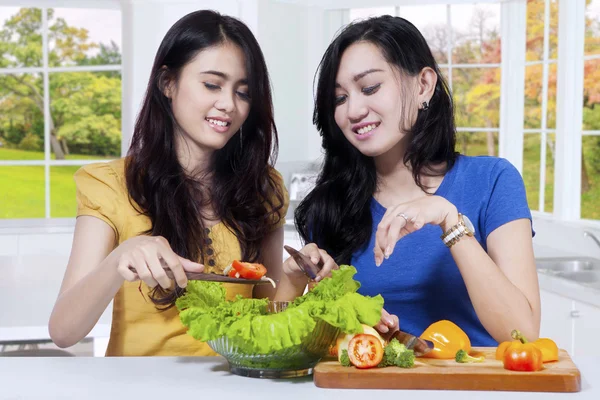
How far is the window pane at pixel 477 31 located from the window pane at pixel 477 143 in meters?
0.80

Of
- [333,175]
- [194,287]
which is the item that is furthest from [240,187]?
[194,287]

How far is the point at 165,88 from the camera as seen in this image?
2111mm

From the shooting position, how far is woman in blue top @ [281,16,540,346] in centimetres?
192

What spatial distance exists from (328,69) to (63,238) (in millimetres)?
2773

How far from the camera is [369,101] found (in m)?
2.00

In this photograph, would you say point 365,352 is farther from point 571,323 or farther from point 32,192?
point 32,192

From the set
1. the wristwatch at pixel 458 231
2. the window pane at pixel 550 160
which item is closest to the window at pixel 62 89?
the window pane at pixel 550 160

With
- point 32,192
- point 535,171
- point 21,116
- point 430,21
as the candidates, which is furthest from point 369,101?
point 32,192

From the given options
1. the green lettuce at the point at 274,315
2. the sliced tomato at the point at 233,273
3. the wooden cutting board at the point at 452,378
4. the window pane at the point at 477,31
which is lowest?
the wooden cutting board at the point at 452,378

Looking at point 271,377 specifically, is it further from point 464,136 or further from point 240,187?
point 464,136

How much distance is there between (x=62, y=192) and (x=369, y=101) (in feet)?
35.5

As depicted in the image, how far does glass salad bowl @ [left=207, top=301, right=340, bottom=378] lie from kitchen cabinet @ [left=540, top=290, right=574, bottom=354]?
1874mm

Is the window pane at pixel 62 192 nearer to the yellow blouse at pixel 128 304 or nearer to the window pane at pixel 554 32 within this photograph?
the window pane at pixel 554 32

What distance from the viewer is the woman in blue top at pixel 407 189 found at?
1919 mm
